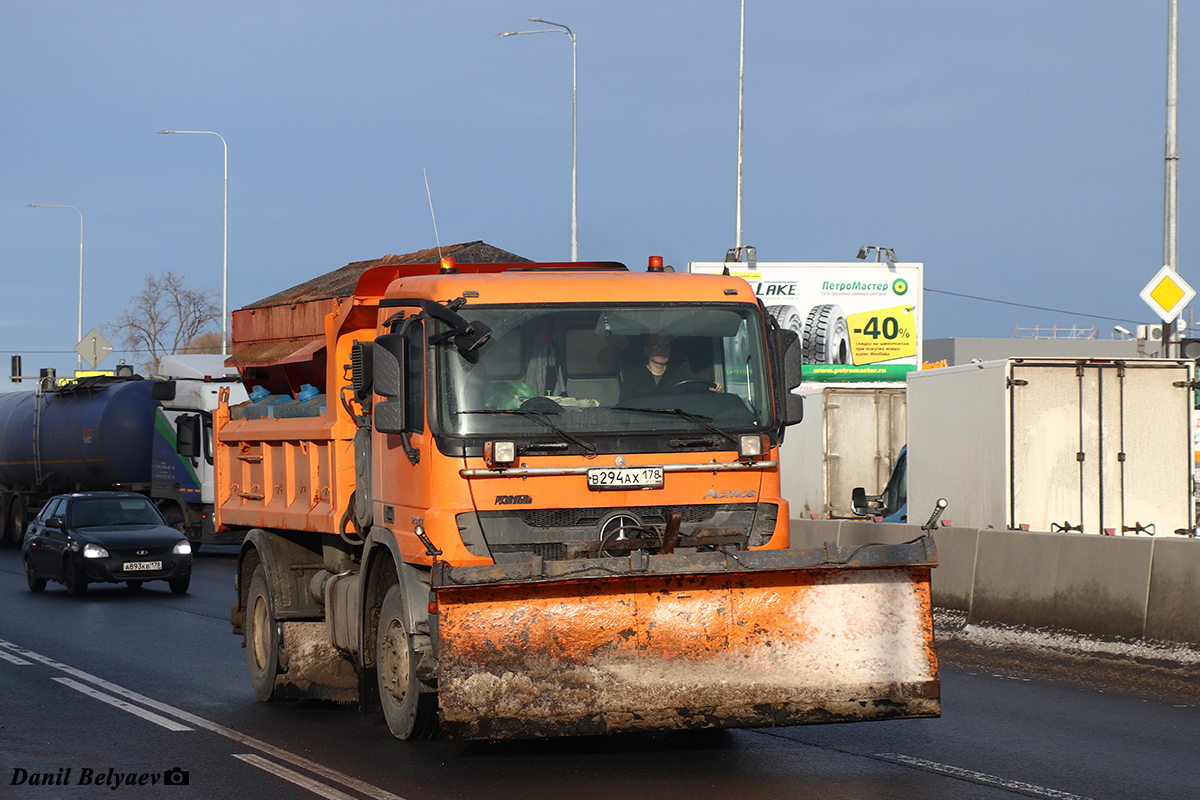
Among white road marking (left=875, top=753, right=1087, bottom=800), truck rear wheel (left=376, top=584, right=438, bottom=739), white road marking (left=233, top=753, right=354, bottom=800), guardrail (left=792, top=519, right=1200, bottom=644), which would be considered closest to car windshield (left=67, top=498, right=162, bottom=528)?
guardrail (left=792, top=519, right=1200, bottom=644)

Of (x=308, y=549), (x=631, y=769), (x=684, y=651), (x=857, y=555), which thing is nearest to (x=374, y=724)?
(x=308, y=549)

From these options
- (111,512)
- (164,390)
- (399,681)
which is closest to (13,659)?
(399,681)

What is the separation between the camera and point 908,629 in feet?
26.0

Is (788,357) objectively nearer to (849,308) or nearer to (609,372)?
(609,372)

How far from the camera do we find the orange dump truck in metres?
7.58

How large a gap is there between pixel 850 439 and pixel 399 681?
57.0 feet

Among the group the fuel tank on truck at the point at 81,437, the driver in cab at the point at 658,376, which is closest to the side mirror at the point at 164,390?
the fuel tank on truck at the point at 81,437

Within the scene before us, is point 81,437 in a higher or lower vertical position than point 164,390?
lower

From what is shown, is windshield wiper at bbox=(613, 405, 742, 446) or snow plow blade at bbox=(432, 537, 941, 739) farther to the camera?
windshield wiper at bbox=(613, 405, 742, 446)

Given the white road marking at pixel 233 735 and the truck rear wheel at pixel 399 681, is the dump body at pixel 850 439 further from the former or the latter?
the truck rear wheel at pixel 399 681

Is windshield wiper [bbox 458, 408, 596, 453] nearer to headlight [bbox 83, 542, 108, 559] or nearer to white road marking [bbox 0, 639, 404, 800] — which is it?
white road marking [bbox 0, 639, 404, 800]

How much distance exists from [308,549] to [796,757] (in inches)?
161

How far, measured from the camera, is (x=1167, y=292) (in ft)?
58.0

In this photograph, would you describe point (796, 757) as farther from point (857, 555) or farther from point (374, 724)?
point (374, 724)
